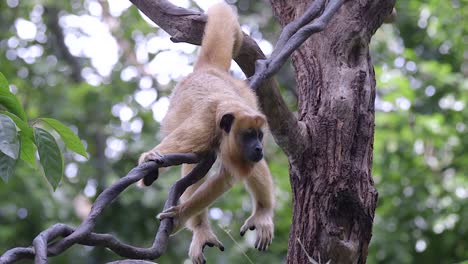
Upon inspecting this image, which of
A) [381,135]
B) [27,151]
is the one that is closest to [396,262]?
[381,135]

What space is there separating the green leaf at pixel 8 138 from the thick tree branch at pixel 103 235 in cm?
29

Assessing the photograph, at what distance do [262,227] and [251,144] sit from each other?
774mm

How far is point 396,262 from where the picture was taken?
8375mm

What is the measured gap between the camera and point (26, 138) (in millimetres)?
2625

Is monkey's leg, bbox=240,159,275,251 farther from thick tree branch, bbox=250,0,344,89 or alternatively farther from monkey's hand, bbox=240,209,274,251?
thick tree branch, bbox=250,0,344,89

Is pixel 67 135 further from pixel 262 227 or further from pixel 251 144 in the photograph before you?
pixel 262 227

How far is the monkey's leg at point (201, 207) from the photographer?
3934 millimetres

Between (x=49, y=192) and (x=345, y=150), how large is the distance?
6.34 metres

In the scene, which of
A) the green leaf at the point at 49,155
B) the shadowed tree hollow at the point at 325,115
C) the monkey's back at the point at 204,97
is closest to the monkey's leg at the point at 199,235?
the monkey's back at the point at 204,97

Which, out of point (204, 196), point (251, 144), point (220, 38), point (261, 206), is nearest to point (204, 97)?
point (220, 38)

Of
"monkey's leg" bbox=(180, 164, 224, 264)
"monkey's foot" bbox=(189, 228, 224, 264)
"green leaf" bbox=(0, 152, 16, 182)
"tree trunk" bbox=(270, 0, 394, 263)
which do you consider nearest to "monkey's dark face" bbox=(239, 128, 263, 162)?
"tree trunk" bbox=(270, 0, 394, 263)

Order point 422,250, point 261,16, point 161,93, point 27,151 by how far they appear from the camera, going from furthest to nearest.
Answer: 1. point 261,16
2. point 161,93
3. point 422,250
4. point 27,151

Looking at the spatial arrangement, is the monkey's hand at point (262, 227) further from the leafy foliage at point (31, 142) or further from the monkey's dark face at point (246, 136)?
the leafy foliage at point (31, 142)

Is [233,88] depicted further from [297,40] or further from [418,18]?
[418,18]
